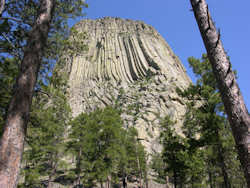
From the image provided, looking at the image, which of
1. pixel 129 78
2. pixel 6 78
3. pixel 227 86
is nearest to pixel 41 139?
pixel 6 78

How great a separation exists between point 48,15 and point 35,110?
255 inches

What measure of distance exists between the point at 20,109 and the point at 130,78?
6250 cm

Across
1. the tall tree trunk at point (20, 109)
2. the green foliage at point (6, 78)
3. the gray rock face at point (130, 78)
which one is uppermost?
the gray rock face at point (130, 78)

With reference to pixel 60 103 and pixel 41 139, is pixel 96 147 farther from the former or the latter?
pixel 60 103

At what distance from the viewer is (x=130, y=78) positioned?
218ft

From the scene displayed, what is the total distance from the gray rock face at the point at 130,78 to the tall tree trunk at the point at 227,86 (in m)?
39.8

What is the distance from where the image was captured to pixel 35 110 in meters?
10.6

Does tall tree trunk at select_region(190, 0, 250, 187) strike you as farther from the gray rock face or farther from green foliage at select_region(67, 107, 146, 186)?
the gray rock face

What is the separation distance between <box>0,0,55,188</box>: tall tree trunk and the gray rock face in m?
40.0

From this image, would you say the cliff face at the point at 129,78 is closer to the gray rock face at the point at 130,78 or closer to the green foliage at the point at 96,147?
the gray rock face at the point at 130,78

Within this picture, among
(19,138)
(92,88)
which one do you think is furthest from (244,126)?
(92,88)

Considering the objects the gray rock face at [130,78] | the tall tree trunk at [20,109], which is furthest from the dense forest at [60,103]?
the gray rock face at [130,78]

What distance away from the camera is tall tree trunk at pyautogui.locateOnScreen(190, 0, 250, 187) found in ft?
11.3

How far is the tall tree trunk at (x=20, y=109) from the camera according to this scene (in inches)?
150
